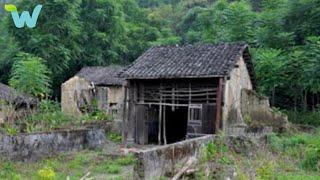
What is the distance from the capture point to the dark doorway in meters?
24.4

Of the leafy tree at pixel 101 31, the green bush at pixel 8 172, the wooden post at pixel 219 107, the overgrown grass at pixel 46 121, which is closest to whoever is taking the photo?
the green bush at pixel 8 172

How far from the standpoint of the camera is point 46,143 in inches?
650

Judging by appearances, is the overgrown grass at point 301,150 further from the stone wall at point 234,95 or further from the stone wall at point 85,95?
the stone wall at point 85,95

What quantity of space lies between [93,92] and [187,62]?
1278cm

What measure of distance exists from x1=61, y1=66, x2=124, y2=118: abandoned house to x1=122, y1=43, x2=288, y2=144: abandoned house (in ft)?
29.5

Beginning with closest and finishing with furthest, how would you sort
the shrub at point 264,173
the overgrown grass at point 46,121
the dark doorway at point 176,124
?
1. the shrub at point 264,173
2. the overgrown grass at point 46,121
3. the dark doorway at point 176,124

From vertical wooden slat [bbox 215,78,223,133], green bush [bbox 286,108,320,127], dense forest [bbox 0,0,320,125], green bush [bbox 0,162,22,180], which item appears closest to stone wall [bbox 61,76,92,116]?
dense forest [bbox 0,0,320,125]

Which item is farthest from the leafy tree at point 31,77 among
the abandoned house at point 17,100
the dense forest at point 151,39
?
the abandoned house at point 17,100

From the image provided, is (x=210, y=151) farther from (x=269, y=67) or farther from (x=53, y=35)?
(x=53, y=35)

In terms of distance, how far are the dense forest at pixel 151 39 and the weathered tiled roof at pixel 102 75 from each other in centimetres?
233

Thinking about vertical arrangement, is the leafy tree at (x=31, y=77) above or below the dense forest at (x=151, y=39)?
below

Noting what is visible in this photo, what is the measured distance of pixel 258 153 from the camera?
15867 millimetres

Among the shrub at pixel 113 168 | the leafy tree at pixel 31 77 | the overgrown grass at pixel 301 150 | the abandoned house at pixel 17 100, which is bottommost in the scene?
the shrub at pixel 113 168

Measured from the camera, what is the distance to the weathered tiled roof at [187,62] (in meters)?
20.7
